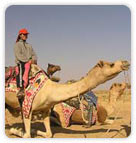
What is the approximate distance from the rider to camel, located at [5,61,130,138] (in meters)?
0.18

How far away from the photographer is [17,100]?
7.81 meters

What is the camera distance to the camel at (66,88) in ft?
22.0

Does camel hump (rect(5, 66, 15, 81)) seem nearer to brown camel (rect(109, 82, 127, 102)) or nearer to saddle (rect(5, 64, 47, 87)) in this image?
saddle (rect(5, 64, 47, 87))

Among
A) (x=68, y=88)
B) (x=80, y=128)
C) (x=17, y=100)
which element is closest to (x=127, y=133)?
(x=80, y=128)

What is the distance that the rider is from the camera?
24.5 feet

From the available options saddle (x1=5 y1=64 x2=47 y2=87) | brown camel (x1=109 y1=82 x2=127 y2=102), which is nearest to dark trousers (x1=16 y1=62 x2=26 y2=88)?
saddle (x1=5 y1=64 x2=47 y2=87)

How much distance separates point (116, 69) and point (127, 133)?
217 cm

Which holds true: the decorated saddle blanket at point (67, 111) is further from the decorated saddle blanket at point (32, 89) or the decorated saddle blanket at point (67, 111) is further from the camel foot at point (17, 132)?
the decorated saddle blanket at point (32, 89)

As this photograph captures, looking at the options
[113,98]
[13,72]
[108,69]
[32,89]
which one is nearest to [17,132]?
[32,89]

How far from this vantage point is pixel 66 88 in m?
7.16

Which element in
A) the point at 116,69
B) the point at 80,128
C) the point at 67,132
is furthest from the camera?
the point at 80,128

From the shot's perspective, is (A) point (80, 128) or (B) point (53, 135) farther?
(A) point (80, 128)

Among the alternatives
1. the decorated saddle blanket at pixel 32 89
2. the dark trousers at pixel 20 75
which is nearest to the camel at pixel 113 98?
the decorated saddle blanket at pixel 32 89

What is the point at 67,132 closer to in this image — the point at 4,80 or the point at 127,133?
the point at 127,133
